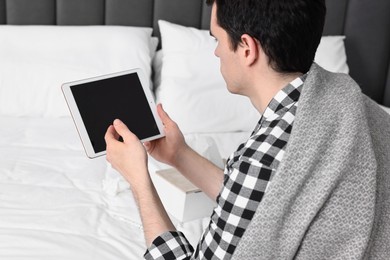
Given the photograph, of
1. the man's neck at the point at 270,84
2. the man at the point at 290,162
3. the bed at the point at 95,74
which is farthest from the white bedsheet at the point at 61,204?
the man's neck at the point at 270,84

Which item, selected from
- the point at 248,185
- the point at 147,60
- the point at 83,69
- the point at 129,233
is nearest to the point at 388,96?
the point at 147,60

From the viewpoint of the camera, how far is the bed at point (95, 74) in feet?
4.27

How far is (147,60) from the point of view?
6.89 feet

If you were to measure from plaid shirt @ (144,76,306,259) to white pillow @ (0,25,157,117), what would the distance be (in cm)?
122

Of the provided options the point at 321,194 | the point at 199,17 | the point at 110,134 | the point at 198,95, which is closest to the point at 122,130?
the point at 110,134

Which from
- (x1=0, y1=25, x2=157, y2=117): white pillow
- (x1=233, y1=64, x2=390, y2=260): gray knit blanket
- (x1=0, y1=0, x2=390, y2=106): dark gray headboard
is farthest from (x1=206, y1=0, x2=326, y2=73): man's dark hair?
(x1=0, y1=0, x2=390, y2=106): dark gray headboard

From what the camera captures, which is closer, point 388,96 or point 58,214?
point 58,214

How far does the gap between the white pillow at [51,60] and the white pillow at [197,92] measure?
5.0 inches

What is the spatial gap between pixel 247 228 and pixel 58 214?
70cm

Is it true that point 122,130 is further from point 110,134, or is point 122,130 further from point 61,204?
point 61,204

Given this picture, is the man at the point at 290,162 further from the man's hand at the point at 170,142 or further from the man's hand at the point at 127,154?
the man's hand at the point at 170,142

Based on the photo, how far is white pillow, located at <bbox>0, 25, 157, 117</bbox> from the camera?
198 cm

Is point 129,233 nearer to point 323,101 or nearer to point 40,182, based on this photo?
point 40,182

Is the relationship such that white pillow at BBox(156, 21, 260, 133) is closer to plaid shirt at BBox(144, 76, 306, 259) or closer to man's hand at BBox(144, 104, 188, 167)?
man's hand at BBox(144, 104, 188, 167)
